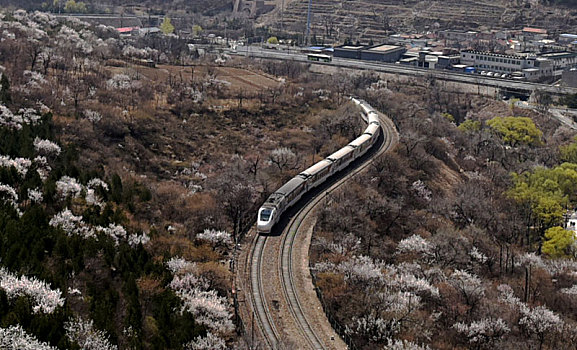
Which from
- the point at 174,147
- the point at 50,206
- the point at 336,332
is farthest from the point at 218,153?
the point at 336,332

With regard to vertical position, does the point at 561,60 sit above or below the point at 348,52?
above

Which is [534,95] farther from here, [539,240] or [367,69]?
[539,240]

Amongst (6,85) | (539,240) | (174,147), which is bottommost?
(539,240)

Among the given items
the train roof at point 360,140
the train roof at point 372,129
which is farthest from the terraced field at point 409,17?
the train roof at point 360,140

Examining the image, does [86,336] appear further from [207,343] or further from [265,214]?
[265,214]

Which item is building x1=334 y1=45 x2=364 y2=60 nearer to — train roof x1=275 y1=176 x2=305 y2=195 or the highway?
the highway

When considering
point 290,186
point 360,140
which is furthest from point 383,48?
point 290,186

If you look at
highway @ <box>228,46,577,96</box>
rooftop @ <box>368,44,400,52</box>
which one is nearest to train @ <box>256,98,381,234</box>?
highway @ <box>228,46,577,96</box>

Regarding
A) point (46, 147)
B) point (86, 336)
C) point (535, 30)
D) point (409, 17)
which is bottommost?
point (86, 336)
